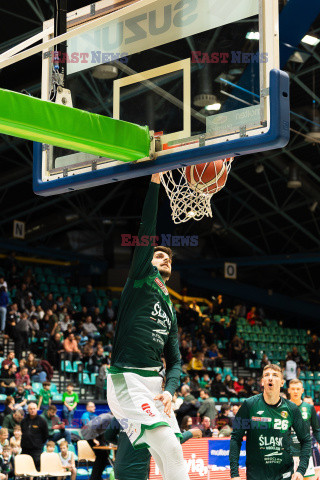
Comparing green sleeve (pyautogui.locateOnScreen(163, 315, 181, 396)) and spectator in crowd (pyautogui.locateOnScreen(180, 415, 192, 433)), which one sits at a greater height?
green sleeve (pyautogui.locateOnScreen(163, 315, 181, 396))

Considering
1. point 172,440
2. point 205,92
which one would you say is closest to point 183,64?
point 205,92

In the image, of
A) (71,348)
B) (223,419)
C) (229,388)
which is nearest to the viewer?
(223,419)

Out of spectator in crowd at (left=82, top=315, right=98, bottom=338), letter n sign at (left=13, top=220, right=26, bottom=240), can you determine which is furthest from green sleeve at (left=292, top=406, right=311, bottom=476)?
letter n sign at (left=13, top=220, right=26, bottom=240)

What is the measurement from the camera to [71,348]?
21.3m

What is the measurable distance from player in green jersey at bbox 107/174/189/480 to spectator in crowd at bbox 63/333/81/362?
617 inches

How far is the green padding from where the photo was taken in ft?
19.2

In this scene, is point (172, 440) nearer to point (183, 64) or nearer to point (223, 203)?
point (183, 64)

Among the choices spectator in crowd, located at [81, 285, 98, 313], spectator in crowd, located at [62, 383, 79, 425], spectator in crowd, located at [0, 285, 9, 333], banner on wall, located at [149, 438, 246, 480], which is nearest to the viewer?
banner on wall, located at [149, 438, 246, 480]

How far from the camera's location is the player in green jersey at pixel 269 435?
653 cm

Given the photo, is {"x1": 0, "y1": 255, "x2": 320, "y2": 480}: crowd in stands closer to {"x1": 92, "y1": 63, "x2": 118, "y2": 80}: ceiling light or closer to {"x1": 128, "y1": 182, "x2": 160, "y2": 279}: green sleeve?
{"x1": 92, "y1": 63, "x2": 118, "y2": 80}: ceiling light

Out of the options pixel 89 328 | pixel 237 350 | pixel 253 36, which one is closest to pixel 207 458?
pixel 253 36

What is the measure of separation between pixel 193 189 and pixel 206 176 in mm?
188

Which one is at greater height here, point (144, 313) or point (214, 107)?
point (214, 107)

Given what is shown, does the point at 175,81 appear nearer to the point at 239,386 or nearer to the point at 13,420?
the point at 13,420
